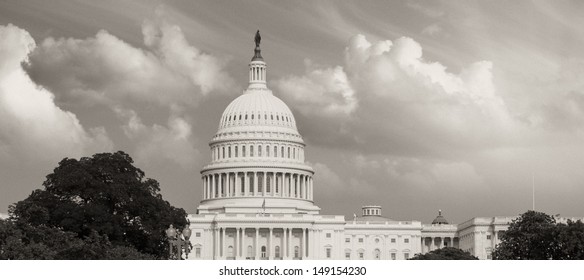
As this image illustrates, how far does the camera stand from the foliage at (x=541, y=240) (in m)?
134

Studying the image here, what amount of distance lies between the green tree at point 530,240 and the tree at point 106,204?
121 feet

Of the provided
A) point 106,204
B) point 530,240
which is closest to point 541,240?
point 530,240

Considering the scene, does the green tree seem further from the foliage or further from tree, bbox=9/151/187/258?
tree, bbox=9/151/187/258

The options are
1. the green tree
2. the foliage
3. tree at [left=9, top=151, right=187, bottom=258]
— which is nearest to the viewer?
tree at [left=9, top=151, right=187, bottom=258]

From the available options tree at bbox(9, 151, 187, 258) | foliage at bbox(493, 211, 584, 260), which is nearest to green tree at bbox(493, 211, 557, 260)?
foliage at bbox(493, 211, 584, 260)

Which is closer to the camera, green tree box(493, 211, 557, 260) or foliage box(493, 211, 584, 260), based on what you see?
foliage box(493, 211, 584, 260)

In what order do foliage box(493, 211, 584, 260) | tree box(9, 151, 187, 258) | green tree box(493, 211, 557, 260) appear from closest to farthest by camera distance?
1. tree box(9, 151, 187, 258)
2. foliage box(493, 211, 584, 260)
3. green tree box(493, 211, 557, 260)

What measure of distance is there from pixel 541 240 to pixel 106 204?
145ft

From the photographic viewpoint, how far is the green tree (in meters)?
140

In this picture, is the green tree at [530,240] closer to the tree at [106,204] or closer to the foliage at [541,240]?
the foliage at [541,240]

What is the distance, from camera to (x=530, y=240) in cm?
14475
